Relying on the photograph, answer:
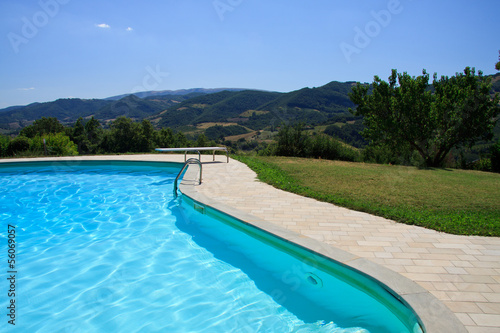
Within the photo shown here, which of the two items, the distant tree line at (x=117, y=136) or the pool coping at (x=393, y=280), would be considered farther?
the distant tree line at (x=117, y=136)

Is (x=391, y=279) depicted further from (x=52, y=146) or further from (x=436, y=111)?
(x=52, y=146)

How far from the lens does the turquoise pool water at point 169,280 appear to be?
248 cm

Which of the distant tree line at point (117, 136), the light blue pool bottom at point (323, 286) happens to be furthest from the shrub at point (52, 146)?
the distant tree line at point (117, 136)

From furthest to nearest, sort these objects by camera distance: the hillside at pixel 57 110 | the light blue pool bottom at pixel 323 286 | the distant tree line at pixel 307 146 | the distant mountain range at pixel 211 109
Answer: the hillside at pixel 57 110 → the distant mountain range at pixel 211 109 → the distant tree line at pixel 307 146 → the light blue pool bottom at pixel 323 286

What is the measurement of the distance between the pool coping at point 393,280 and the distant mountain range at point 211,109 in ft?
152

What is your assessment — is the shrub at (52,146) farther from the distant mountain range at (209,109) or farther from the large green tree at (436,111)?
the distant mountain range at (209,109)

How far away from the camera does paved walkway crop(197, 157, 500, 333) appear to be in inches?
79.6

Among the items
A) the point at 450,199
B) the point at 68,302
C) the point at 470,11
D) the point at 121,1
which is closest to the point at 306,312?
the point at 68,302

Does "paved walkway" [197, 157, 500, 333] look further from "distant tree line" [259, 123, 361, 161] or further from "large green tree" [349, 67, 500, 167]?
"large green tree" [349, 67, 500, 167]

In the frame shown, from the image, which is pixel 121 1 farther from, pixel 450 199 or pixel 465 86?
pixel 465 86

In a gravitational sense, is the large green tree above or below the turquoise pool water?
above

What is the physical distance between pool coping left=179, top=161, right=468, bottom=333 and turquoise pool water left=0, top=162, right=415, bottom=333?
0.10m

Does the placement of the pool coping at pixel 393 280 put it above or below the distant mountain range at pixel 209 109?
below

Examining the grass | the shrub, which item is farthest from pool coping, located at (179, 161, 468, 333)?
the shrub
